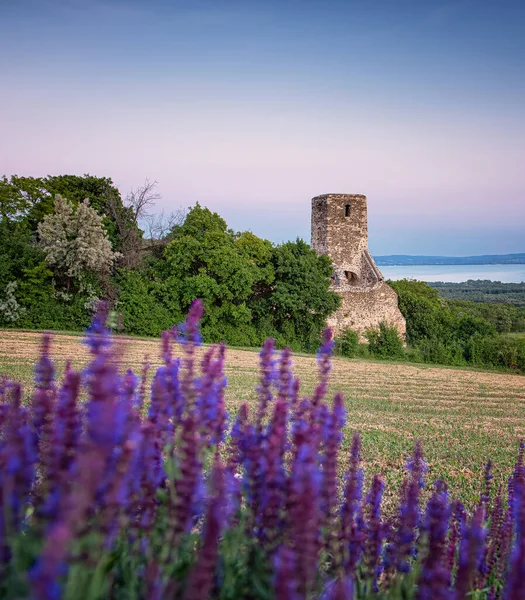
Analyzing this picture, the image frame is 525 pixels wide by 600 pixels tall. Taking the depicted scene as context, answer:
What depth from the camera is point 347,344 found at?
1261 inches

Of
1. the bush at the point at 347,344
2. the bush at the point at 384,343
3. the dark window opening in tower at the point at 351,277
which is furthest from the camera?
the dark window opening in tower at the point at 351,277

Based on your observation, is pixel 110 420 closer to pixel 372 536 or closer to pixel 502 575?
pixel 372 536

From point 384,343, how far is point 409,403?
1585 cm

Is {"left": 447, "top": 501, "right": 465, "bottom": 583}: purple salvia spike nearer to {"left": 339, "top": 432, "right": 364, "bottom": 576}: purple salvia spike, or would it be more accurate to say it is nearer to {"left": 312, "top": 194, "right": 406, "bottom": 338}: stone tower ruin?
{"left": 339, "top": 432, "right": 364, "bottom": 576}: purple salvia spike

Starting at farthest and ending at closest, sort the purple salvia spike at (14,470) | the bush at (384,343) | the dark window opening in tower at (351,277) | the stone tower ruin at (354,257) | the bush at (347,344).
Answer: the dark window opening in tower at (351,277) < the stone tower ruin at (354,257) < the bush at (384,343) < the bush at (347,344) < the purple salvia spike at (14,470)

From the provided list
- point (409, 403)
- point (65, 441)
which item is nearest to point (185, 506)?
point (65, 441)

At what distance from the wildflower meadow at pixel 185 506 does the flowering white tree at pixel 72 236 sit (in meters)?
23.8

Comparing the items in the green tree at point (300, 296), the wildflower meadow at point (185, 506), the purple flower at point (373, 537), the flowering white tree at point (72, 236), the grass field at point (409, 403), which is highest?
the flowering white tree at point (72, 236)

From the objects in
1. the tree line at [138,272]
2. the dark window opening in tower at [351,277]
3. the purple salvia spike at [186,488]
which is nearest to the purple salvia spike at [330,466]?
the purple salvia spike at [186,488]

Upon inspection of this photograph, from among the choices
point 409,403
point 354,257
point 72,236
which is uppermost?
point 354,257

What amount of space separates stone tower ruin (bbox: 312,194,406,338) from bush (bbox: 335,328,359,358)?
1.19 m

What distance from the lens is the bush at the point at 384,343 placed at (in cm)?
3309

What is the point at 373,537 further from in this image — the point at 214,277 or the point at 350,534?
the point at 214,277

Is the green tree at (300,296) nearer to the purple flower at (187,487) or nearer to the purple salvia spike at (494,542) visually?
the purple salvia spike at (494,542)
